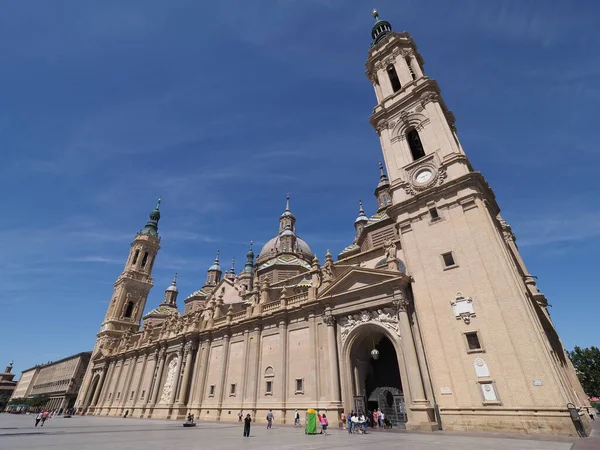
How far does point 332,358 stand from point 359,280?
6075mm

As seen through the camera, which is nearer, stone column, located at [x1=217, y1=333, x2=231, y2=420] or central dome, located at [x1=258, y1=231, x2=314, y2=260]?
stone column, located at [x1=217, y1=333, x2=231, y2=420]

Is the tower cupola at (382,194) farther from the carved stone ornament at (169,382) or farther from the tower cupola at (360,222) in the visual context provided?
the carved stone ornament at (169,382)

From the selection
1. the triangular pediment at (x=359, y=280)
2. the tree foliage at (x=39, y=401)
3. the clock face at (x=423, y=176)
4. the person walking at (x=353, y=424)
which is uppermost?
the clock face at (x=423, y=176)

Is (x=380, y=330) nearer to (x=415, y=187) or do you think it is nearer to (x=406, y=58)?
(x=415, y=187)

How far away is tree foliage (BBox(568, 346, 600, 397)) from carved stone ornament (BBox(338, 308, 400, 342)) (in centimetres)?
4704

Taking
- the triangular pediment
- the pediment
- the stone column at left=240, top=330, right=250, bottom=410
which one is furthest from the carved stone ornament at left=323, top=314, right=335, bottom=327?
the pediment

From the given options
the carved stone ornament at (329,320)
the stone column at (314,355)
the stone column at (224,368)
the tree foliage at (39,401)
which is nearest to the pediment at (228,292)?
the stone column at (224,368)

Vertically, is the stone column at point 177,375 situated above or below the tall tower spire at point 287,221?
below

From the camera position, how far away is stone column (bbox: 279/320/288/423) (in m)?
25.4

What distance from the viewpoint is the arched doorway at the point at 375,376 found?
2172 centimetres

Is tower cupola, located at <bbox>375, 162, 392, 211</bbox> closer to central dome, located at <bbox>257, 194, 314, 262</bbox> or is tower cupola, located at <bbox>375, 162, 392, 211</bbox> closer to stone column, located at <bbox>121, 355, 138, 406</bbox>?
central dome, located at <bbox>257, 194, 314, 262</bbox>

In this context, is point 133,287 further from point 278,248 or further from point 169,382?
point 169,382

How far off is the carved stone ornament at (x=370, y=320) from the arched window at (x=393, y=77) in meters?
23.2

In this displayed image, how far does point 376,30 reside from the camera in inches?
1522
